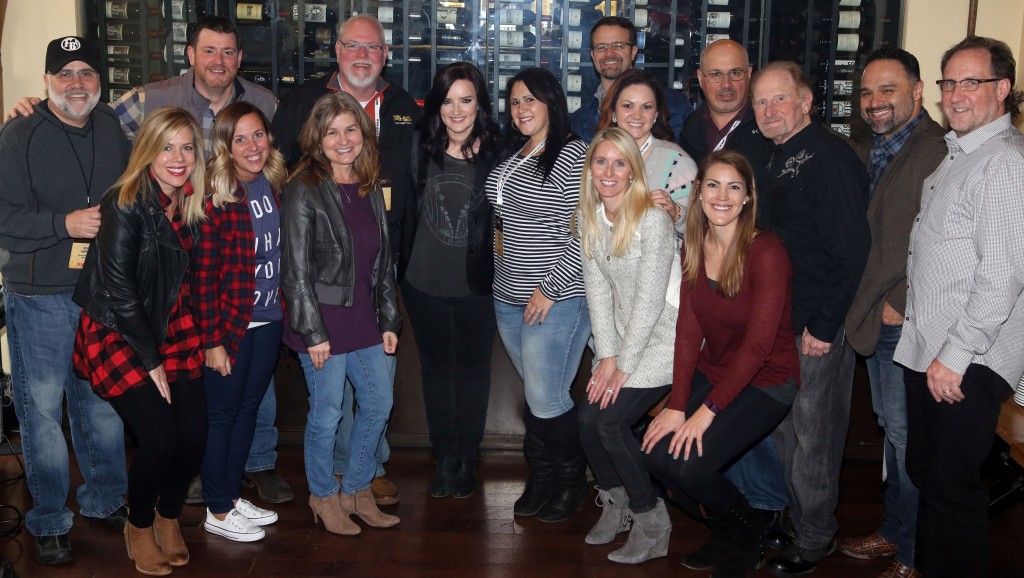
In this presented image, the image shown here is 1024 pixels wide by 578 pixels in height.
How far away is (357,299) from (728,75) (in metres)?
1.57

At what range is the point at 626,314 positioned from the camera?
294 cm

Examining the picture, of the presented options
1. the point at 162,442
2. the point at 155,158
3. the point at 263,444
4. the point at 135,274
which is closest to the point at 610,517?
the point at 263,444

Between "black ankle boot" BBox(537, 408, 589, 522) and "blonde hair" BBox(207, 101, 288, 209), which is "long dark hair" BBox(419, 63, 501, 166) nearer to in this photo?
"blonde hair" BBox(207, 101, 288, 209)

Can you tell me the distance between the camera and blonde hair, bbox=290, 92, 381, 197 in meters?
3.03

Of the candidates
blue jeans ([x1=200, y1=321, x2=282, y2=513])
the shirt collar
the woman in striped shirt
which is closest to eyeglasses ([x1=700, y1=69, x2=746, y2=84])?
the woman in striped shirt

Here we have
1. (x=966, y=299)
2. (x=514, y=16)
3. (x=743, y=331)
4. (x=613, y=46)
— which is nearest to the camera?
(x=966, y=299)

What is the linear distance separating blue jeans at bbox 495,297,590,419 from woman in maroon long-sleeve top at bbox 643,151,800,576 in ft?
1.36

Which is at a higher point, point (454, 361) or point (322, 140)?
point (322, 140)

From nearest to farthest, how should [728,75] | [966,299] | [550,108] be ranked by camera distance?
1. [966,299]
2. [550,108]
3. [728,75]

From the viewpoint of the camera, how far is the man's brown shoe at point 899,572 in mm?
2863

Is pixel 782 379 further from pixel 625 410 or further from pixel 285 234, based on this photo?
pixel 285 234

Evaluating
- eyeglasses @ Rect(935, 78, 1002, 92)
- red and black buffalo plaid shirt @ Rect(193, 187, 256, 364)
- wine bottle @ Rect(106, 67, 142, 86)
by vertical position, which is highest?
wine bottle @ Rect(106, 67, 142, 86)

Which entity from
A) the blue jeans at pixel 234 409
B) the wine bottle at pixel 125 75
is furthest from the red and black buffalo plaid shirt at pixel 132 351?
the wine bottle at pixel 125 75

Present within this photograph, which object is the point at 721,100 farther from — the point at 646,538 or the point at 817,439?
the point at 646,538
